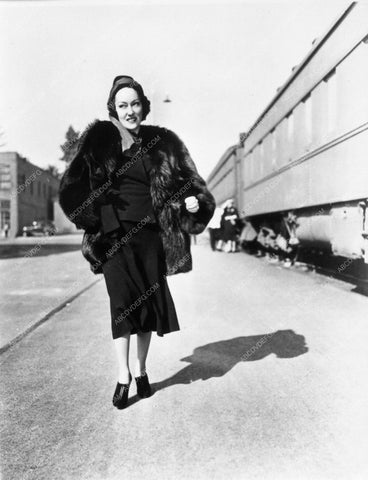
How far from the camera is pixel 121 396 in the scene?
318cm

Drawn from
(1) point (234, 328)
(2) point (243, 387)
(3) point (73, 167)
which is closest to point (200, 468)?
(2) point (243, 387)

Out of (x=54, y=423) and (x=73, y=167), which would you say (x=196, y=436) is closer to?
(x=54, y=423)

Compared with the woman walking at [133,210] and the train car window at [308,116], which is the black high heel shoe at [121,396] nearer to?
the woman walking at [133,210]

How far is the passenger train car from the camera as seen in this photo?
21.6ft

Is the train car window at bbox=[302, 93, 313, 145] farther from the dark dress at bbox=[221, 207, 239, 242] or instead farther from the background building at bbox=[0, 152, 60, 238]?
the background building at bbox=[0, 152, 60, 238]

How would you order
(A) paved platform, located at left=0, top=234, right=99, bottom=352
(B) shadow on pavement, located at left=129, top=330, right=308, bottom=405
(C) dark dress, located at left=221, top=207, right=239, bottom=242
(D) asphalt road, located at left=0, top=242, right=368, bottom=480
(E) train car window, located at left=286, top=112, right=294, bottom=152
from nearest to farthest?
(D) asphalt road, located at left=0, top=242, right=368, bottom=480, (B) shadow on pavement, located at left=129, top=330, right=308, bottom=405, (A) paved platform, located at left=0, top=234, right=99, bottom=352, (E) train car window, located at left=286, top=112, right=294, bottom=152, (C) dark dress, located at left=221, top=207, right=239, bottom=242

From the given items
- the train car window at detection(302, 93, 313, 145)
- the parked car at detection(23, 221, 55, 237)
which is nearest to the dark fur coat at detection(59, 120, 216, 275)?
the train car window at detection(302, 93, 313, 145)

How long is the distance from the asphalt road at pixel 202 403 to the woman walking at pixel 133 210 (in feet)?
1.26

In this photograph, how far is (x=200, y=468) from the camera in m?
2.35

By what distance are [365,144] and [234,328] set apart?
274 cm

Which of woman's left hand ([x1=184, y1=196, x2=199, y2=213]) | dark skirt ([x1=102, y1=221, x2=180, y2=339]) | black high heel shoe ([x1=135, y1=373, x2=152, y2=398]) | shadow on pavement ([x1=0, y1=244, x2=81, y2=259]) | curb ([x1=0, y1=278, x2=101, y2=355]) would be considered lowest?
shadow on pavement ([x1=0, y1=244, x2=81, y2=259])

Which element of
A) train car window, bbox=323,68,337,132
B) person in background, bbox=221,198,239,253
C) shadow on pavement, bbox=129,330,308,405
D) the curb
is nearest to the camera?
shadow on pavement, bbox=129,330,308,405

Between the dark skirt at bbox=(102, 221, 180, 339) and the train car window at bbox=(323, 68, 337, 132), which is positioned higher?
the train car window at bbox=(323, 68, 337, 132)

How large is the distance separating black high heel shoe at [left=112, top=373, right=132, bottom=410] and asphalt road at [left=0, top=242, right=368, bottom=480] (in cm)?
5
